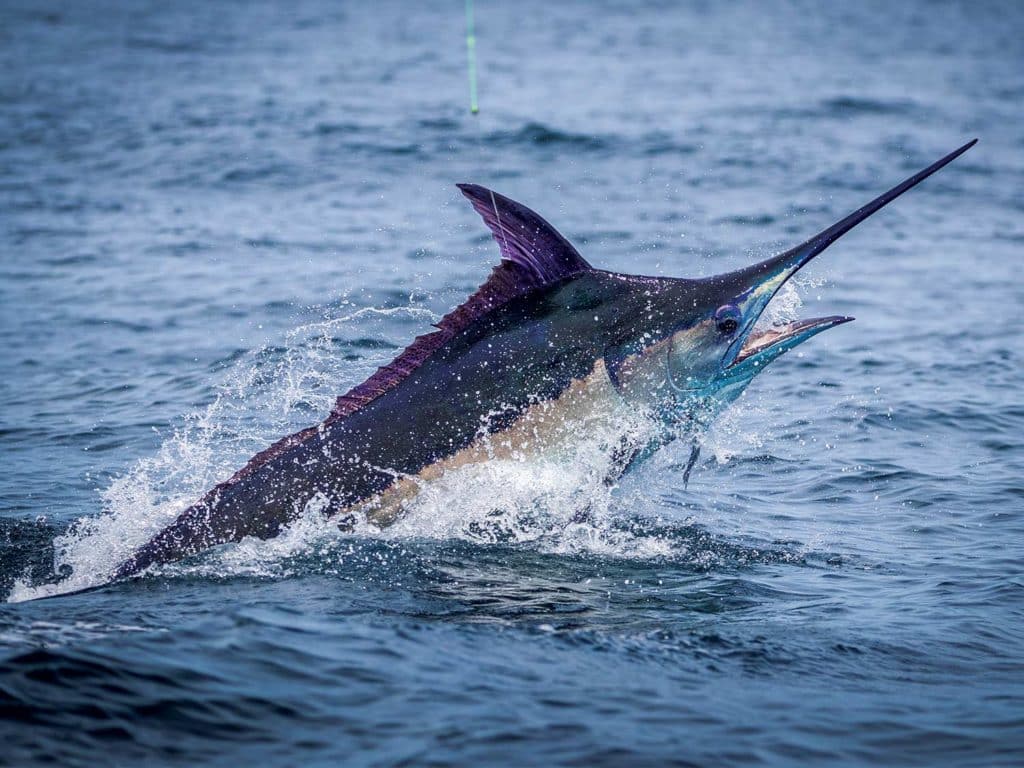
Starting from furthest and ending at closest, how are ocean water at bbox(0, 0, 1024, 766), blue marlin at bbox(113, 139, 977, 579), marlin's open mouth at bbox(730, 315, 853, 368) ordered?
blue marlin at bbox(113, 139, 977, 579) < marlin's open mouth at bbox(730, 315, 853, 368) < ocean water at bbox(0, 0, 1024, 766)

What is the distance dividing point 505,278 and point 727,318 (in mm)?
1066

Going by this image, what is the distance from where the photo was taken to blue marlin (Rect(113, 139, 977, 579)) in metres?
6.23

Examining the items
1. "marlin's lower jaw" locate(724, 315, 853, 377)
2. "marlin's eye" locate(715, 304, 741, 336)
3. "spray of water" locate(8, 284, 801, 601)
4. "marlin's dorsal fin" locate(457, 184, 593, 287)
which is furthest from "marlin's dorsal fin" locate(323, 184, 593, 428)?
"marlin's lower jaw" locate(724, 315, 853, 377)

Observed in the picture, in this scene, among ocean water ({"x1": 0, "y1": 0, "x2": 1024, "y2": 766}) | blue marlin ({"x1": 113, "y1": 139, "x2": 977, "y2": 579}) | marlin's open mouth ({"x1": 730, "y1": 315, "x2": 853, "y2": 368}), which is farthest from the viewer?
blue marlin ({"x1": 113, "y1": 139, "x2": 977, "y2": 579})

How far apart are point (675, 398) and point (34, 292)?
28.1 ft

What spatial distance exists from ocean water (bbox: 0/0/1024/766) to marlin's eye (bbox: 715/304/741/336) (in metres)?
0.61

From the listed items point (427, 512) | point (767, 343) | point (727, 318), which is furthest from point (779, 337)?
point (427, 512)

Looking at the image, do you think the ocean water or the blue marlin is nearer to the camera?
the ocean water

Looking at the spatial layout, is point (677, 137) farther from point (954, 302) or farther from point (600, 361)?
point (600, 361)

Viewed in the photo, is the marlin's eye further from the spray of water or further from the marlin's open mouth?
the spray of water

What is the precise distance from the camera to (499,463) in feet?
20.9

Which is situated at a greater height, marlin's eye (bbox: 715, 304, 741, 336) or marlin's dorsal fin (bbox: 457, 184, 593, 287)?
marlin's dorsal fin (bbox: 457, 184, 593, 287)

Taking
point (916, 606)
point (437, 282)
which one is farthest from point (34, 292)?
point (916, 606)

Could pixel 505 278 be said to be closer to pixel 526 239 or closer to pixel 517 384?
pixel 526 239
